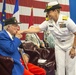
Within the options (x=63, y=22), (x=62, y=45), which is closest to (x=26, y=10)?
(x=62, y=45)

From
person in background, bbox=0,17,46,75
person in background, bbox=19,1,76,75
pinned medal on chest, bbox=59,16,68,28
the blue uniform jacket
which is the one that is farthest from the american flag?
the blue uniform jacket

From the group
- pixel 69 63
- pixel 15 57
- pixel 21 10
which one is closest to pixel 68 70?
pixel 69 63

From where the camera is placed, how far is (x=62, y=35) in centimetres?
313

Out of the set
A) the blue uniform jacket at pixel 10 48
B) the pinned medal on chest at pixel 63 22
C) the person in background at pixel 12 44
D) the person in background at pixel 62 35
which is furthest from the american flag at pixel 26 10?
the blue uniform jacket at pixel 10 48

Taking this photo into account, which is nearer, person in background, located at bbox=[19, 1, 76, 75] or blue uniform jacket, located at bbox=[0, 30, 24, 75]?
blue uniform jacket, located at bbox=[0, 30, 24, 75]

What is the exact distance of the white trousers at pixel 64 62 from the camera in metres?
3.19

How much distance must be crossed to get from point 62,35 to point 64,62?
14.8 inches

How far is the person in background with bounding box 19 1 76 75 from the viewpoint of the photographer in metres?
2.98

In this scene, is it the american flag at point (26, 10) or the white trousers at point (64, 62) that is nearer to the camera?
the white trousers at point (64, 62)

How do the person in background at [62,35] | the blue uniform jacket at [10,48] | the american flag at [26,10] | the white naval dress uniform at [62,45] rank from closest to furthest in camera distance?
the blue uniform jacket at [10,48] → the person in background at [62,35] → the white naval dress uniform at [62,45] → the american flag at [26,10]

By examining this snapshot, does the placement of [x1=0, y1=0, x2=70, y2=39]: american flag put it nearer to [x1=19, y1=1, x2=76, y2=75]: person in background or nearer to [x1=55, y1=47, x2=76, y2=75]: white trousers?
[x1=19, y1=1, x2=76, y2=75]: person in background

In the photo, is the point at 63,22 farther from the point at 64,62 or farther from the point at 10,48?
the point at 10,48

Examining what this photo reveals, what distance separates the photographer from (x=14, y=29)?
7.93 ft

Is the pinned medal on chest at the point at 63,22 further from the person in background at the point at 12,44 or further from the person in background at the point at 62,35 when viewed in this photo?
the person in background at the point at 12,44
